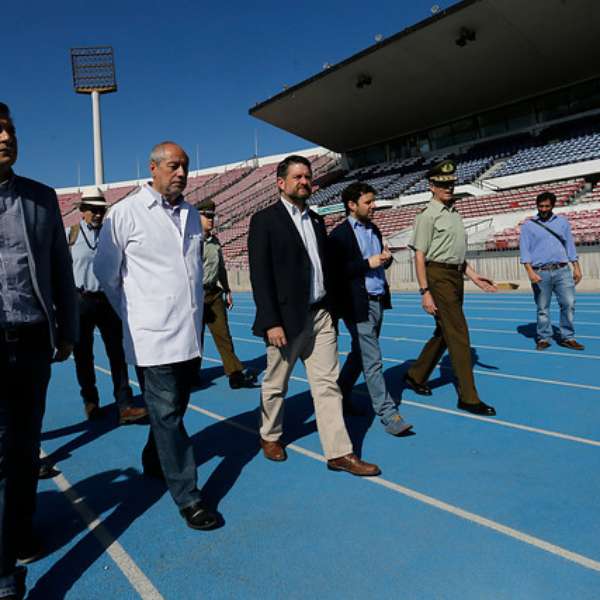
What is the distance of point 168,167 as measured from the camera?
2676mm

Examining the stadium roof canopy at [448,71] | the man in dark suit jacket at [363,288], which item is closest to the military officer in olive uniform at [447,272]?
the man in dark suit jacket at [363,288]

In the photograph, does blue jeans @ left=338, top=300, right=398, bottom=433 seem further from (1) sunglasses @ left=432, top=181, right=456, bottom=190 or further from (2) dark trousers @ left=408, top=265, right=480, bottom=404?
(1) sunglasses @ left=432, top=181, right=456, bottom=190

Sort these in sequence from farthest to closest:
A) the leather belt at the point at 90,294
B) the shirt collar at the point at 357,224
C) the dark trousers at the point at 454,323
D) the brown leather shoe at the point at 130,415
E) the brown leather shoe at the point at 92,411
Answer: the brown leather shoe at the point at 92,411
the leather belt at the point at 90,294
the brown leather shoe at the point at 130,415
the dark trousers at the point at 454,323
the shirt collar at the point at 357,224

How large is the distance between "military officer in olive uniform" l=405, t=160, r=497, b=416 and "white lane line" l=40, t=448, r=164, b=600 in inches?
114

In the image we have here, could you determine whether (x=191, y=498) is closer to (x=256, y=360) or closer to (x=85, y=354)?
(x=85, y=354)

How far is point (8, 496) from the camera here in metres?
2.10

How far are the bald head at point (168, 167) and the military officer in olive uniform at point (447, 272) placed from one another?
7.85ft

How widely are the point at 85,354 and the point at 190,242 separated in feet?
8.02

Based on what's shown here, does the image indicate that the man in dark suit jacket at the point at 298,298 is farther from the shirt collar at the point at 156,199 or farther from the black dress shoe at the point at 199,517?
the black dress shoe at the point at 199,517

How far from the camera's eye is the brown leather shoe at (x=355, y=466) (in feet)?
10.3

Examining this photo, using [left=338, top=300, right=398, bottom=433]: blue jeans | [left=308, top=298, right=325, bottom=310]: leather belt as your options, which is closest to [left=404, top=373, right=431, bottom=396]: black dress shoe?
[left=338, top=300, right=398, bottom=433]: blue jeans

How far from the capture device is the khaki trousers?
10.6ft

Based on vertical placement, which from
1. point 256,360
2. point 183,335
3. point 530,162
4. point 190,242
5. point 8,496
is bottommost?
point 256,360

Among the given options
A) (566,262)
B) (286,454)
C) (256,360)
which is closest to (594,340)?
(566,262)
